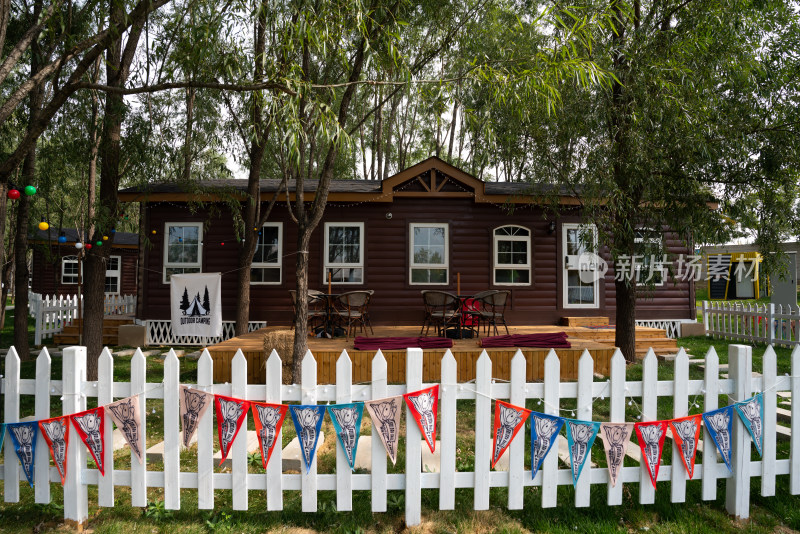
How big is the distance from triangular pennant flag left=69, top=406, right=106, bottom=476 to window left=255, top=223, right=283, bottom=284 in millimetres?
7918

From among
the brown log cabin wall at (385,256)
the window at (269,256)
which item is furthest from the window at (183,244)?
the window at (269,256)

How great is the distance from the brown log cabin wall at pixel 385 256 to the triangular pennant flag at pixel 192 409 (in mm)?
7672

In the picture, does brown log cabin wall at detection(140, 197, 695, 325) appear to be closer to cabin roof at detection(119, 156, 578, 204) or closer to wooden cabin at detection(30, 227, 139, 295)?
cabin roof at detection(119, 156, 578, 204)

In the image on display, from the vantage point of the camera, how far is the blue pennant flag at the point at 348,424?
2.49 meters

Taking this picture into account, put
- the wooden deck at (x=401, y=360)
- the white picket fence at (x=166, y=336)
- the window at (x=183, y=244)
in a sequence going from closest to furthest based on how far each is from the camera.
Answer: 1. the wooden deck at (x=401, y=360)
2. the white picket fence at (x=166, y=336)
3. the window at (x=183, y=244)

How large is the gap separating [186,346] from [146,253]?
7.90ft

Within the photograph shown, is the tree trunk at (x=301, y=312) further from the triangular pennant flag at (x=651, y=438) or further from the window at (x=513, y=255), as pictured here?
the window at (x=513, y=255)

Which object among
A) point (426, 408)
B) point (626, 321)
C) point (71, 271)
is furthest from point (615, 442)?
point (71, 271)

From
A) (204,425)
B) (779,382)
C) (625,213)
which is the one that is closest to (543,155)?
(625,213)

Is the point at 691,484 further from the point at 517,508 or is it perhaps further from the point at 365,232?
the point at 365,232

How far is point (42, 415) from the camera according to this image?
2553 millimetres

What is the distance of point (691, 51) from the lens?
607cm

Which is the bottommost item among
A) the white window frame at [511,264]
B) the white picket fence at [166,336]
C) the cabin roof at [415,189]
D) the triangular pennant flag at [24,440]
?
the white picket fence at [166,336]

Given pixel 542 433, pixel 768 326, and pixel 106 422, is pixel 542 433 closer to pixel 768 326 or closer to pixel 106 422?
pixel 106 422
